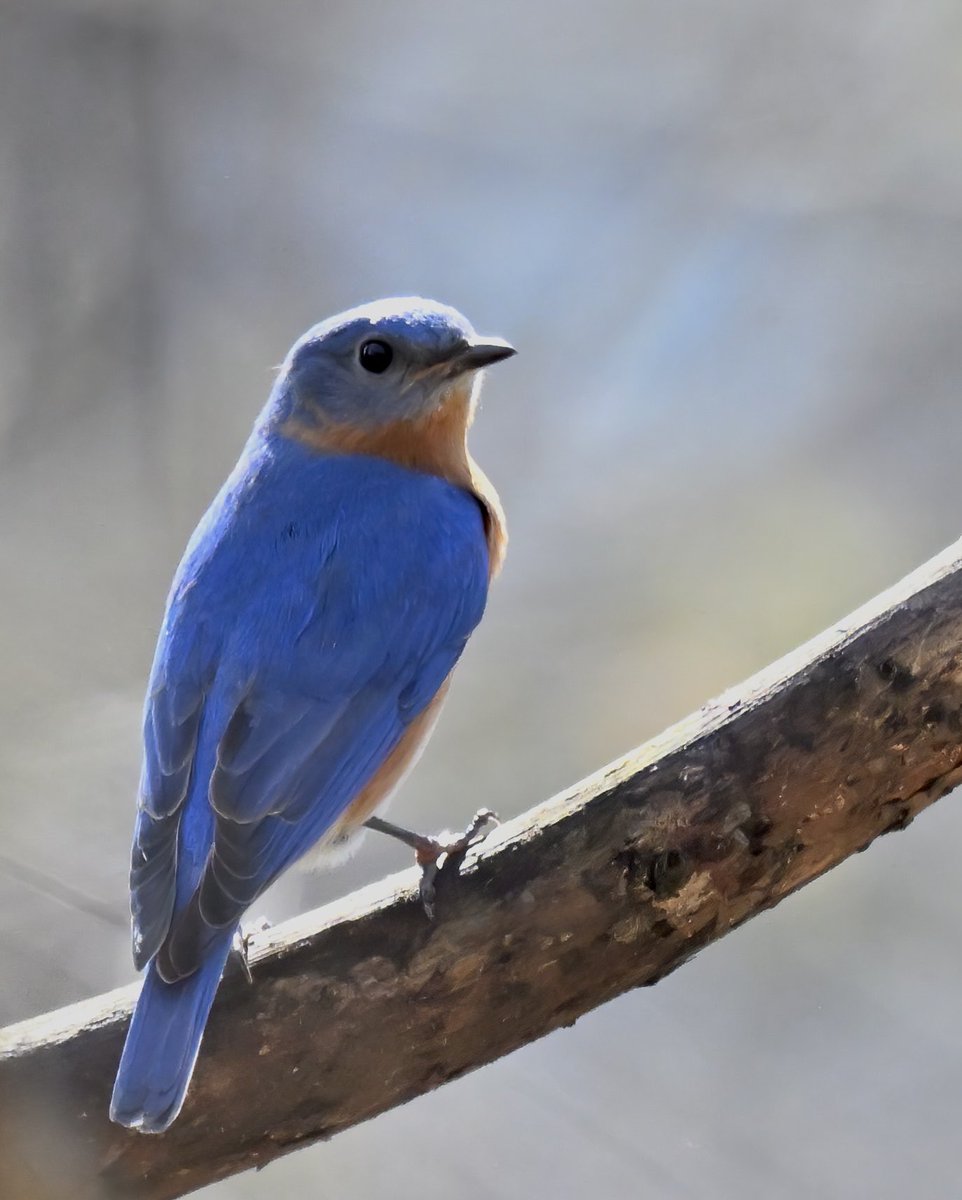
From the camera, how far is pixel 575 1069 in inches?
192

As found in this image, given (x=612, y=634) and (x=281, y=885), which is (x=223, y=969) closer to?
(x=281, y=885)

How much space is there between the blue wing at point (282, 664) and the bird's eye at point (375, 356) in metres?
0.22

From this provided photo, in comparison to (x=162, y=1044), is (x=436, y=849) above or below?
above

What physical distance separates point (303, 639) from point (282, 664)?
0.08 meters

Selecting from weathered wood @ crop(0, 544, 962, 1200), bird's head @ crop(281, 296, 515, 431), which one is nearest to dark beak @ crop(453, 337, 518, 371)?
Result: bird's head @ crop(281, 296, 515, 431)

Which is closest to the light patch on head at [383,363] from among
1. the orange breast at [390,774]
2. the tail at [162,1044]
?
the orange breast at [390,774]

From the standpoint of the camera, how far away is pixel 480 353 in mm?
3279

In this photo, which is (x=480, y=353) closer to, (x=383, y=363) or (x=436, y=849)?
(x=383, y=363)

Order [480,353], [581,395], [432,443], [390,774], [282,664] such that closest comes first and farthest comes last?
[282,664], [390,774], [480,353], [432,443], [581,395]

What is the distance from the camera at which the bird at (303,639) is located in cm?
257

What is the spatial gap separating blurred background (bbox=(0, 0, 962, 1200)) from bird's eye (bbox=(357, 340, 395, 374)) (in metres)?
1.66

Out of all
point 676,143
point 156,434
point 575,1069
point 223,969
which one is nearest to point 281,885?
point 575,1069

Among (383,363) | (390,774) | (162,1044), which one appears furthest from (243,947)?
(383,363)

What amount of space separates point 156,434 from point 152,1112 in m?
2.96
